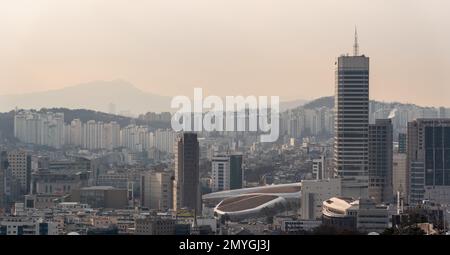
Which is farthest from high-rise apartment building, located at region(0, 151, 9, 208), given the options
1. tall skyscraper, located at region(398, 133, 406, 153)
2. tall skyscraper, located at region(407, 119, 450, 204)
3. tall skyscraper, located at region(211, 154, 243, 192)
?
tall skyscraper, located at region(398, 133, 406, 153)

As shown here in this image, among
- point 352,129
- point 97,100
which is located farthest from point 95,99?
point 352,129

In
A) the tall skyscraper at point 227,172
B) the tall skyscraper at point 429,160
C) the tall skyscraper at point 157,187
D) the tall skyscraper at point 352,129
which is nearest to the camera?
the tall skyscraper at point 227,172

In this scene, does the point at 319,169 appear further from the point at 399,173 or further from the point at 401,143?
the point at 401,143

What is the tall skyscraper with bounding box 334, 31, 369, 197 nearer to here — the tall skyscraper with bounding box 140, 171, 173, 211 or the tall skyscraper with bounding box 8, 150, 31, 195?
the tall skyscraper with bounding box 140, 171, 173, 211

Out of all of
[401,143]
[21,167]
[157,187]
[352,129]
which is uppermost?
[352,129]

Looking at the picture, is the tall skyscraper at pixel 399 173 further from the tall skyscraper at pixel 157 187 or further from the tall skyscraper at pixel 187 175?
A: the tall skyscraper at pixel 157 187

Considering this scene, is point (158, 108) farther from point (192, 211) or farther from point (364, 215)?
point (364, 215)

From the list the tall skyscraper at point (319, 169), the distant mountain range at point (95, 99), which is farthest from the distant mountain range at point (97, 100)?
the tall skyscraper at point (319, 169)
